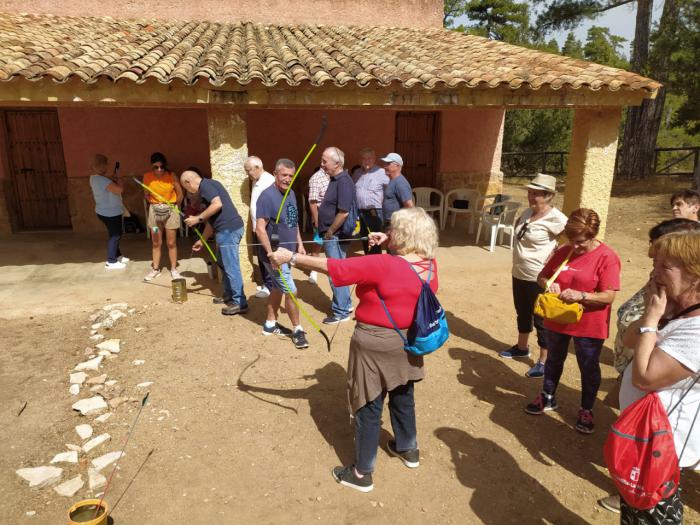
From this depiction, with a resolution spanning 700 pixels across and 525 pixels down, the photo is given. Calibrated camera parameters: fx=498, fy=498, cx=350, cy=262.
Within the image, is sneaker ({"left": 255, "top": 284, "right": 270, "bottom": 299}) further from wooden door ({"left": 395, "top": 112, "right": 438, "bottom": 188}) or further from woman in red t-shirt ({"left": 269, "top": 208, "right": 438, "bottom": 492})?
wooden door ({"left": 395, "top": 112, "right": 438, "bottom": 188})

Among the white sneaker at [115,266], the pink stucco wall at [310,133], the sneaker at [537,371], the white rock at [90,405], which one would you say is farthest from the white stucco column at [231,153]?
the sneaker at [537,371]

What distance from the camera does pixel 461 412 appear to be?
12.6 ft

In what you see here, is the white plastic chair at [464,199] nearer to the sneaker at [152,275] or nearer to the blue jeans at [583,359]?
the sneaker at [152,275]

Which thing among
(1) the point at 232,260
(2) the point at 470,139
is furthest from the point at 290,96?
(2) the point at 470,139

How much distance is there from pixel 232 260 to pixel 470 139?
7.40m

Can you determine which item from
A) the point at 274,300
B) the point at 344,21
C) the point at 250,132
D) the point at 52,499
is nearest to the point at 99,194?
the point at 274,300

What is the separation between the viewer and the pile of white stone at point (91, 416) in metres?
3.06

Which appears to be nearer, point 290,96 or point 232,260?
point 232,260

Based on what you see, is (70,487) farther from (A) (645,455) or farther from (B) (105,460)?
(A) (645,455)

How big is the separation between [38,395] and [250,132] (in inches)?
280

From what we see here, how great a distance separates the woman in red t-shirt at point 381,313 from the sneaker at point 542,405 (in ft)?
4.19

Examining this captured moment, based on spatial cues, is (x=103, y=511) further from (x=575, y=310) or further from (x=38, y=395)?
(x=575, y=310)

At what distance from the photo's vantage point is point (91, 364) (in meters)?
4.48

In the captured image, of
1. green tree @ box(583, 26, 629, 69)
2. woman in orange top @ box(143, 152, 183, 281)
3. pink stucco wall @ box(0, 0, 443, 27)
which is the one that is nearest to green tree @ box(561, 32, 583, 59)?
green tree @ box(583, 26, 629, 69)
